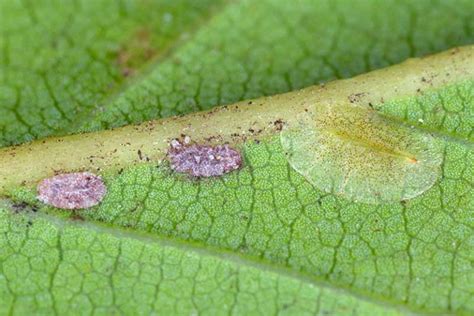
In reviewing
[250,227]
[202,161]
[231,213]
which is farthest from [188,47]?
[250,227]

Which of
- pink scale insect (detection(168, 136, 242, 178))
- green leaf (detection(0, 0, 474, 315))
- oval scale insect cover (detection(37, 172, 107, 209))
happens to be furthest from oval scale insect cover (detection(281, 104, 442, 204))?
oval scale insect cover (detection(37, 172, 107, 209))

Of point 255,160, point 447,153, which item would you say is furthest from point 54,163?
point 447,153

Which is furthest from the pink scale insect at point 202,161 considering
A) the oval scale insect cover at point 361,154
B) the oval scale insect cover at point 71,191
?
the oval scale insect cover at point 71,191

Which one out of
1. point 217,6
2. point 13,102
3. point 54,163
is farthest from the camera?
point 217,6

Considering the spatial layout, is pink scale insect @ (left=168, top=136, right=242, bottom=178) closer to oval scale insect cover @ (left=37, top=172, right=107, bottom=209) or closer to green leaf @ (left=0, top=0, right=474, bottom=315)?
green leaf @ (left=0, top=0, right=474, bottom=315)

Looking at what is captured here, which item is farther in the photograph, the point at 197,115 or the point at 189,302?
the point at 197,115

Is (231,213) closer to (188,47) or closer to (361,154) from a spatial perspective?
(361,154)

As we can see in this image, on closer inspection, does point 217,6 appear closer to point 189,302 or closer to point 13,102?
point 13,102
